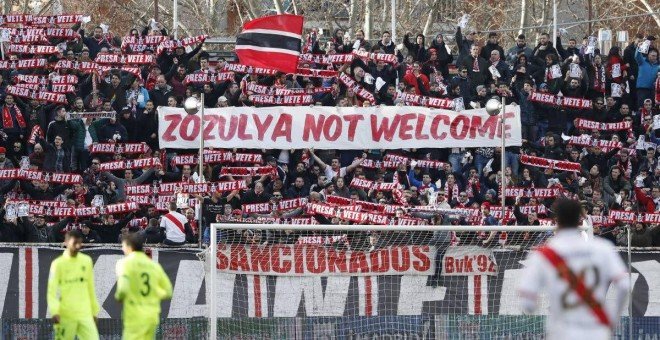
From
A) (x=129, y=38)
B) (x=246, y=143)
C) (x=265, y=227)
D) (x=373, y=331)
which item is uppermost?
(x=129, y=38)

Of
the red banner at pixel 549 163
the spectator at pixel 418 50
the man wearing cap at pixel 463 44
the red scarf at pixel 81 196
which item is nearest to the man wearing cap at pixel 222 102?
the red scarf at pixel 81 196

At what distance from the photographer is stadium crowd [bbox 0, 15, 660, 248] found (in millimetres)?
22969

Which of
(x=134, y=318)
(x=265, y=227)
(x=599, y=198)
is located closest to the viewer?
(x=134, y=318)

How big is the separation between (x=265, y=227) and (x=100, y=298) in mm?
2345

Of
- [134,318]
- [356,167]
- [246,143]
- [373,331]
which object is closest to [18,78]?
[246,143]

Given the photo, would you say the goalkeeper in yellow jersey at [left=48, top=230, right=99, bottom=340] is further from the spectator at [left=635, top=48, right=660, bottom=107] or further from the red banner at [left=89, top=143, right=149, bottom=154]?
the spectator at [left=635, top=48, right=660, bottom=107]

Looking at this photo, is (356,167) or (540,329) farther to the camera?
(356,167)

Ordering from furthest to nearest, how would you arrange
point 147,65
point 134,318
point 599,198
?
point 147,65
point 599,198
point 134,318

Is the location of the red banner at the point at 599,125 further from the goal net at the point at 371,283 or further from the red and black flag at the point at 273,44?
the goal net at the point at 371,283

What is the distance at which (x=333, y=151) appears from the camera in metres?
Result: 25.4

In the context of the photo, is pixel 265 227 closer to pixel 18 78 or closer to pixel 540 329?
pixel 540 329

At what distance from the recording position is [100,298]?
19.1 meters

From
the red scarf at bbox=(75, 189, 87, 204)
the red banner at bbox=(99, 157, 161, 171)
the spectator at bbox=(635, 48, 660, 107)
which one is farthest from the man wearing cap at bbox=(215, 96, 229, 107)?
the spectator at bbox=(635, 48, 660, 107)

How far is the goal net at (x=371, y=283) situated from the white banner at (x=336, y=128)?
5328mm
